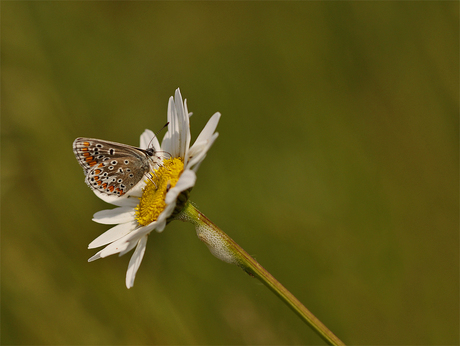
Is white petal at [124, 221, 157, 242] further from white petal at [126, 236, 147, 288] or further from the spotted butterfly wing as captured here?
the spotted butterfly wing

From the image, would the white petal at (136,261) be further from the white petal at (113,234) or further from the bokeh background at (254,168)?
the bokeh background at (254,168)

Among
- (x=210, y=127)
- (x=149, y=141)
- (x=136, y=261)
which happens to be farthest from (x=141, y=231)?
(x=149, y=141)

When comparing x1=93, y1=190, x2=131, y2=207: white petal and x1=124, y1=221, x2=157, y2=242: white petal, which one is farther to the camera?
x1=93, y1=190, x2=131, y2=207: white petal

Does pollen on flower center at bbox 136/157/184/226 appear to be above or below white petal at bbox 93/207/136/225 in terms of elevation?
above

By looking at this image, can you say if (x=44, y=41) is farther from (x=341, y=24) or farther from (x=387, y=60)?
(x=387, y=60)

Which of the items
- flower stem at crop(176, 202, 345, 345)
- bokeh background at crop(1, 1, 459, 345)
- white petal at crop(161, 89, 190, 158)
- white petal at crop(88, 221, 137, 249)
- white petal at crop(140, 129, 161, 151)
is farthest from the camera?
bokeh background at crop(1, 1, 459, 345)

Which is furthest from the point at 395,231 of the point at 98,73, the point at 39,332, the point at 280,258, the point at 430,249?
the point at 98,73

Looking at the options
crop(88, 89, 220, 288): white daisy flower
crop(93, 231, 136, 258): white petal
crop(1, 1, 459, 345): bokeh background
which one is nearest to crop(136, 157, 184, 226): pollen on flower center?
crop(88, 89, 220, 288): white daisy flower
